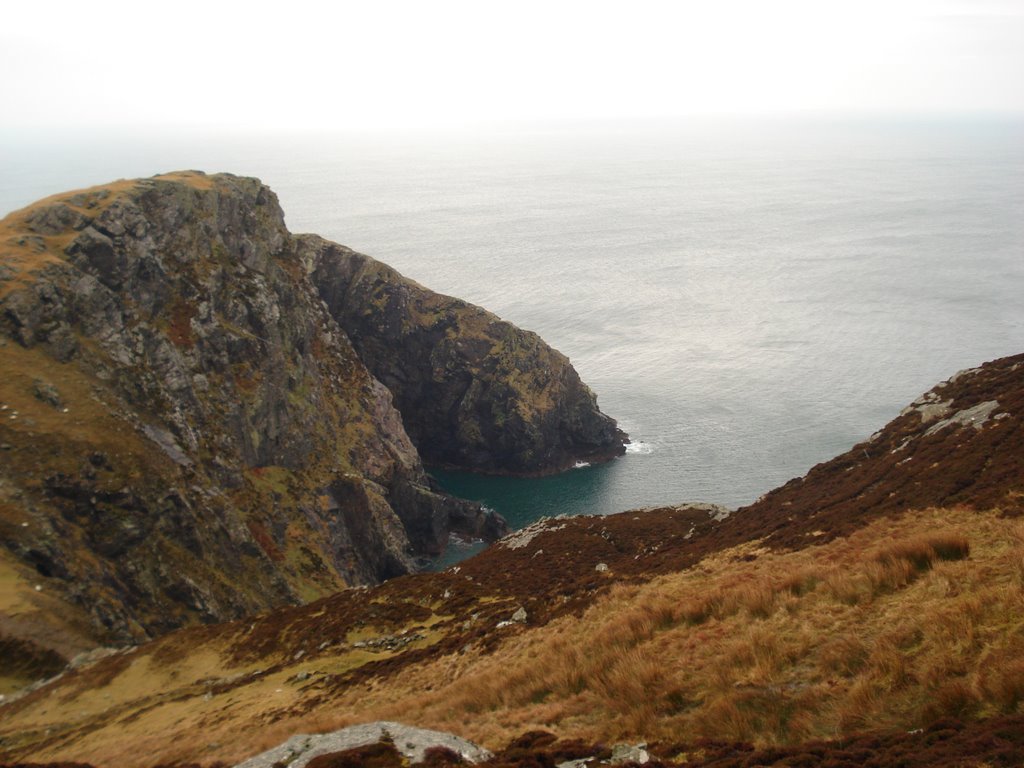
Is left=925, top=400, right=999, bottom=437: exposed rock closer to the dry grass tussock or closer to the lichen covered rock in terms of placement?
the dry grass tussock

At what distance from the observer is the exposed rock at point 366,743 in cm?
1730

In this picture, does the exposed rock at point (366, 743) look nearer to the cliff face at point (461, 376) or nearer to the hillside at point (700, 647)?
the hillside at point (700, 647)

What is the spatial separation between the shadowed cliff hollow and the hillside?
13.1 m

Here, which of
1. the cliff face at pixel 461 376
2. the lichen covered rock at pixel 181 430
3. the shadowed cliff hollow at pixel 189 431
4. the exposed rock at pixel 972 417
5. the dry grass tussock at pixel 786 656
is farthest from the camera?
the cliff face at pixel 461 376

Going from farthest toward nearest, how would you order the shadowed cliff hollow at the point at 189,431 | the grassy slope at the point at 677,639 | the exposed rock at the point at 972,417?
the shadowed cliff hollow at the point at 189,431
the exposed rock at the point at 972,417
the grassy slope at the point at 677,639

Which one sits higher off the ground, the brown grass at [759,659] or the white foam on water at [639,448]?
the brown grass at [759,659]

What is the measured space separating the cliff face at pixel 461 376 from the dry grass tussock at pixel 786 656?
87.9 meters

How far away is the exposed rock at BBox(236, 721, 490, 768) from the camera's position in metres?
17.3

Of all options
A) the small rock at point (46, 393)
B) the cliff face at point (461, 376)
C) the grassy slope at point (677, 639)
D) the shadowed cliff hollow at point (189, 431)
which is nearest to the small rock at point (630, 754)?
the grassy slope at point (677, 639)

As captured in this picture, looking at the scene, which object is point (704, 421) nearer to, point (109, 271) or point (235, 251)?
point (235, 251)

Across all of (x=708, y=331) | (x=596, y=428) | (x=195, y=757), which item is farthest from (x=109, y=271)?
(x=708, y=331)

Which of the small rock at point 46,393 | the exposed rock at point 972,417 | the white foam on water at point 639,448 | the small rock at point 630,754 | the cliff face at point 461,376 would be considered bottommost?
the white foam on water at point 639,448

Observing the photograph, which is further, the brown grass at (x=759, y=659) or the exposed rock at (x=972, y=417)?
the exposed rock at (x=972, y=417)

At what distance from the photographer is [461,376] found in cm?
11738
